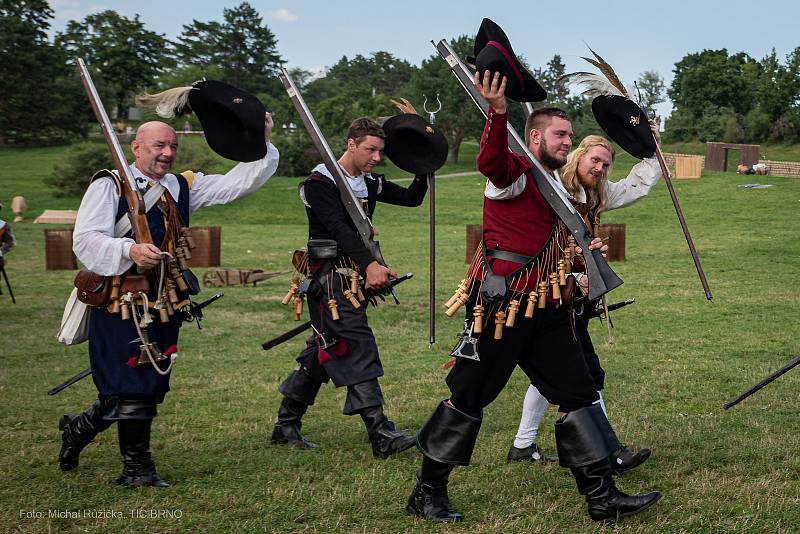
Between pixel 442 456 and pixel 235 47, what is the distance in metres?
90.5

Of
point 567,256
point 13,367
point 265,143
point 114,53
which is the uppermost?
point 114,53

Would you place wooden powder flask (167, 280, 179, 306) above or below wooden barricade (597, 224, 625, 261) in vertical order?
above

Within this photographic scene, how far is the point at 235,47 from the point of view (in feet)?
299

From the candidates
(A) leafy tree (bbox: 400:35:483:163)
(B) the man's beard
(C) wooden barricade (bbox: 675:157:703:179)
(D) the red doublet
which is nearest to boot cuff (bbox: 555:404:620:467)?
(D) the red doublet

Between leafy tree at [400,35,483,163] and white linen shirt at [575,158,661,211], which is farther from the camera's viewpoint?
leafy tree at [400,35,483,163]

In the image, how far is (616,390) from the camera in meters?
7.83

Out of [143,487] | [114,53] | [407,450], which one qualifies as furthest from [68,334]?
[114,53]

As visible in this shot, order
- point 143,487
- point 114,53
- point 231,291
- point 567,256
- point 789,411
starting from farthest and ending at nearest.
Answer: point 114,53 → point 231,291 → point 789,411 → point 143,487 → point 567,256

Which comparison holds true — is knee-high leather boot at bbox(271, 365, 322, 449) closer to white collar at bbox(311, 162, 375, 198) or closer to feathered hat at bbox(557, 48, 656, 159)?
white collar at bbox(311, 162, 375, 198)

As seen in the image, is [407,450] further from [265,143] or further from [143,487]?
[265,143]

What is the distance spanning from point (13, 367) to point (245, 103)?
4.93 metres

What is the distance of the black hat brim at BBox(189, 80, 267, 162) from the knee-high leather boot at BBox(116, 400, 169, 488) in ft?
5.15

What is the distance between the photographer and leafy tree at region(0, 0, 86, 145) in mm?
57625

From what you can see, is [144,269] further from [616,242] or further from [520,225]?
[616,242]
